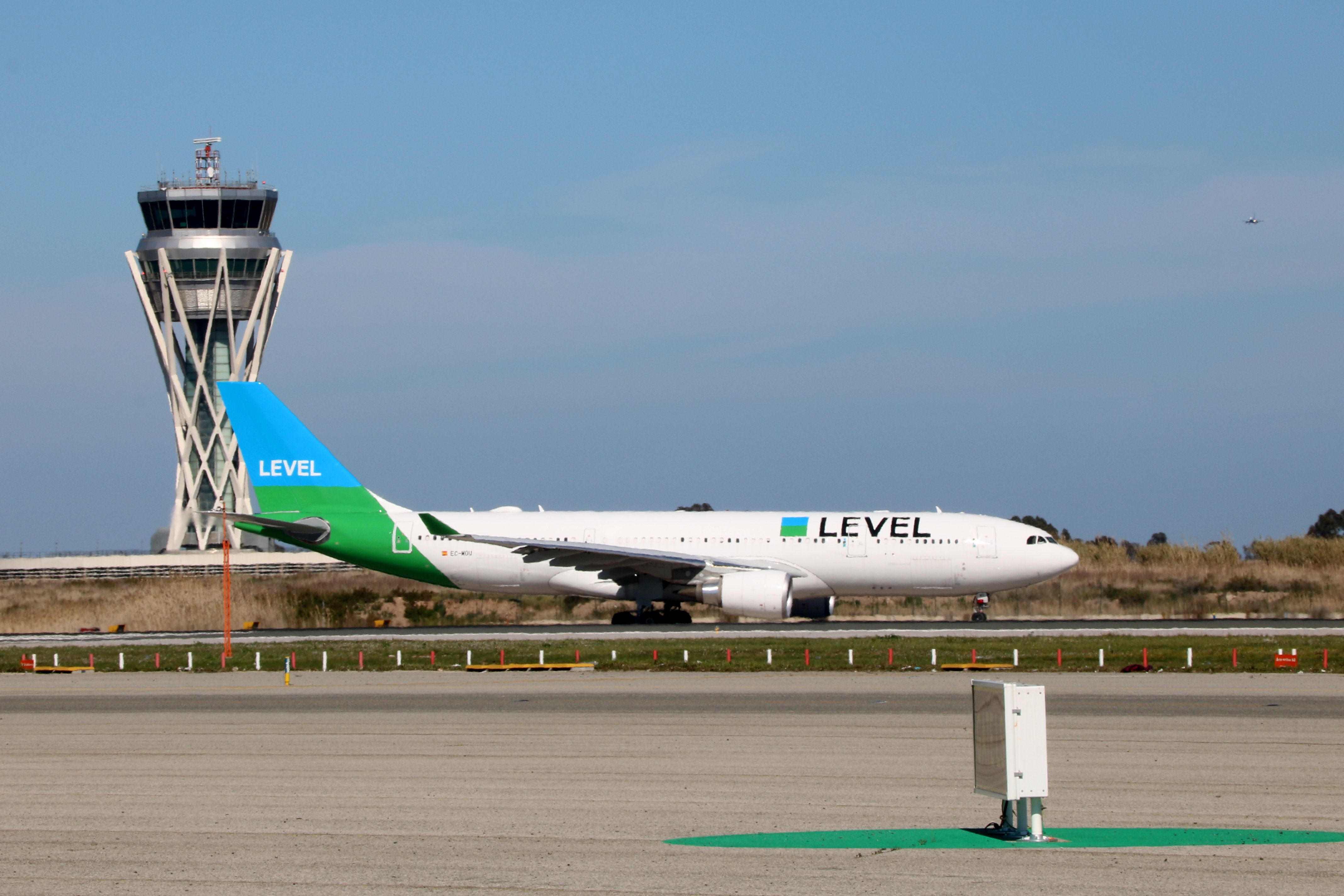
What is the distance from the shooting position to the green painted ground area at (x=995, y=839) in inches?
499

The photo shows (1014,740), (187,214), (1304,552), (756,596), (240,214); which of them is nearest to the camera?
(1014,740)

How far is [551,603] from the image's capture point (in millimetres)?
49812

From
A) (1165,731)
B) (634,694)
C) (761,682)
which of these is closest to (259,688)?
(634,694)

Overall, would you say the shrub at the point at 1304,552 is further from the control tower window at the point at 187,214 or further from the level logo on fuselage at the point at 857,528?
the control tower window at the point at 187,214

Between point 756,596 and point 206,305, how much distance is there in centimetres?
6738

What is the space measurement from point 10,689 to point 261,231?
72985mm

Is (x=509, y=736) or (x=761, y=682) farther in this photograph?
(x=761, y=682)

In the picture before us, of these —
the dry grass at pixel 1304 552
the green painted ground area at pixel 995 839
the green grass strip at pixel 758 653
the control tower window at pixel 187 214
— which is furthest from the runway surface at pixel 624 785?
the control tower window at pixel 187 214

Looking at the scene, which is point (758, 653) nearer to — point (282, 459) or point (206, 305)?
point (282, 459)

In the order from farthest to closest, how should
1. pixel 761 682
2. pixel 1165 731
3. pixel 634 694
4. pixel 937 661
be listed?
pixel 937 661
pixel 761 682
pixel 634 694
pixel 1165 731

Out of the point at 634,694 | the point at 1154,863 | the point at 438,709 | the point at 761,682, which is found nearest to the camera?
the point at 1154,863

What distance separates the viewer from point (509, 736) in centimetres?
1984

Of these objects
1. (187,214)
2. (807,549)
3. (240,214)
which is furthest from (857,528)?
(187,214)

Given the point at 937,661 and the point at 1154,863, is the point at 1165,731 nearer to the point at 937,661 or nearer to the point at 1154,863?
the point at 1154,863
